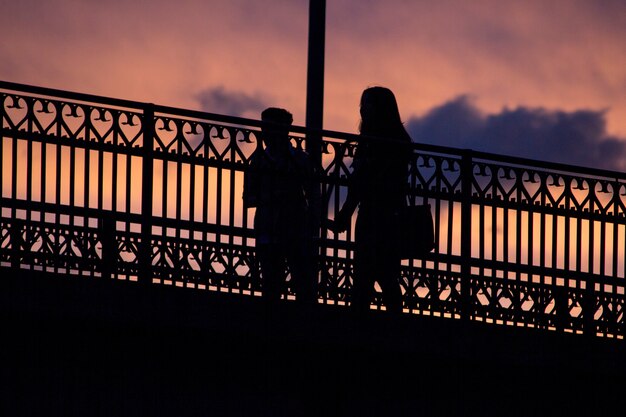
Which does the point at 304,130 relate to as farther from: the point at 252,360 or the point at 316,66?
the point at 316,66

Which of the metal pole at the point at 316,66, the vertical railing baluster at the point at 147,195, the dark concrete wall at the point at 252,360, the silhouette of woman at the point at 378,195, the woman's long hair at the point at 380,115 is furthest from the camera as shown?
the metal pole at the point at 316,66

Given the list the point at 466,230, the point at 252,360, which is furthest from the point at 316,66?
the point at 252,360

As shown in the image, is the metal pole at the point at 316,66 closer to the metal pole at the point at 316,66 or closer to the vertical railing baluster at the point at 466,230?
the metal pole at the point at 316,66

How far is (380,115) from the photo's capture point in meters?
15.4

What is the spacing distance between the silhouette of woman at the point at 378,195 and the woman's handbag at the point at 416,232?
86mm

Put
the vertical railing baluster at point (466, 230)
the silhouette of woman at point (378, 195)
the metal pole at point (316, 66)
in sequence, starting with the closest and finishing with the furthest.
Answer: the silhouette of woman at point (378, 195) → the vertical railing baluster at point (466, 230) → the metal pole at point (316, 66)

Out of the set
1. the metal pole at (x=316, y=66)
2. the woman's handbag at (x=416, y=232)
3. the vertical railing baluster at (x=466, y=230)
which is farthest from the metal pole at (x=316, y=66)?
the woman's handbag at (x=416, y=232)

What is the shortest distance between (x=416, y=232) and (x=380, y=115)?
1.05 m

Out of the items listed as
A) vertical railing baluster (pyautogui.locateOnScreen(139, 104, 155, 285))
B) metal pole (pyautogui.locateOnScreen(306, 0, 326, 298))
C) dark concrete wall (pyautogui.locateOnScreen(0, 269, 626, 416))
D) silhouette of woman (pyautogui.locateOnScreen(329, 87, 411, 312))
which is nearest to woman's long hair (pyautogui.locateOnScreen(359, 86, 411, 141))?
silhouette of woman (pyautogui.locateOnScreen(329, 87, 411, 312))

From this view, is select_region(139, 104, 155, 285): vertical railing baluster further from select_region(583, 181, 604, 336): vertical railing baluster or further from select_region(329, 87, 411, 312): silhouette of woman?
select_region(583, 181, 604, 336): vertical railing baluster

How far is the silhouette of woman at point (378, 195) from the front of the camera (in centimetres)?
1533

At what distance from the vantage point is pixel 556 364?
51.2ft

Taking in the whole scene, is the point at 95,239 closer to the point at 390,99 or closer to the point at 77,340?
the point at 77,340

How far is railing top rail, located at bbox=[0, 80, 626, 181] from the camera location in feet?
48.0
